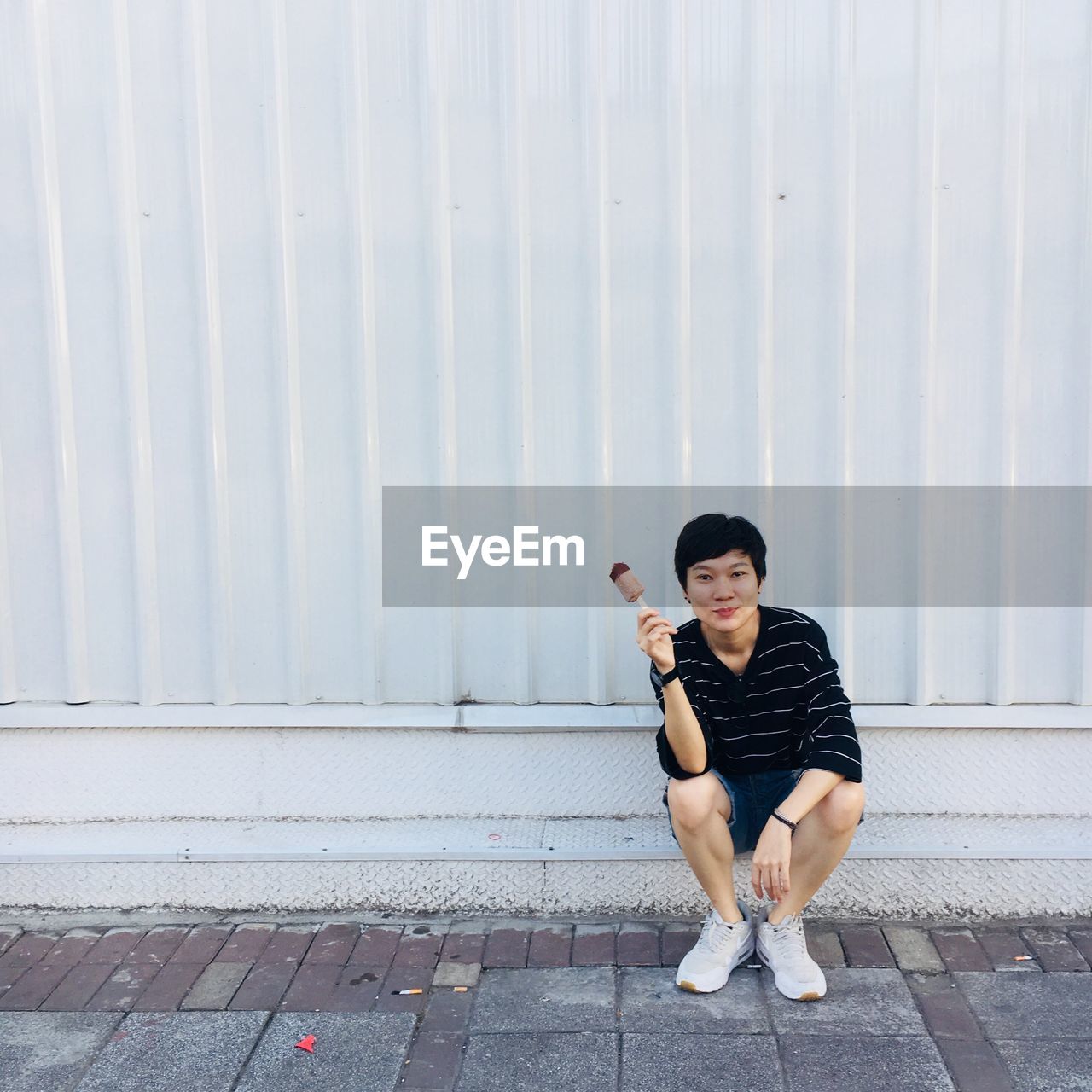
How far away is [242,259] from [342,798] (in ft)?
6.25

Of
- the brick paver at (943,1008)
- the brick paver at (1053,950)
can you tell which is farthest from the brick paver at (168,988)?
the brick paver at (1053,950)

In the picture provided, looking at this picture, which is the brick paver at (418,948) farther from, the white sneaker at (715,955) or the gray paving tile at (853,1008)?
the gray paving tile at (853,1008)

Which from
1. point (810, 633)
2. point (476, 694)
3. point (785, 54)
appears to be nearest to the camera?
point (810, 633)

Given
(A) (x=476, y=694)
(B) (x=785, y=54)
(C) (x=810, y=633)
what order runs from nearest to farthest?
(C) (x=810, y=633), (B) (x=785, y=54), (A) (x=476, y=694)

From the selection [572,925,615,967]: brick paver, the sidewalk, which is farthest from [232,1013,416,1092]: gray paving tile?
[572,925,615,967]: brick paver

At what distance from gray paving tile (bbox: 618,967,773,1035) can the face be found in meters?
1.08

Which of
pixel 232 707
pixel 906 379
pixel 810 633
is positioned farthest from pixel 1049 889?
pixel 232 707

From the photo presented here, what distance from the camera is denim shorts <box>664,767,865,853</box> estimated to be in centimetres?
323

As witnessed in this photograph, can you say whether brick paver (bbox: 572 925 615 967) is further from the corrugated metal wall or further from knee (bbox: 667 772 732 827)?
the corrugated metal wall

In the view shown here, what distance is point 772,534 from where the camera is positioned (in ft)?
11.6

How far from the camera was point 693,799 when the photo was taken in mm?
3078

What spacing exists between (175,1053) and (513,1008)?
949 millimetres

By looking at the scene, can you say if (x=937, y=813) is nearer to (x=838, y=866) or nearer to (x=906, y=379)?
(x=838, y=866)

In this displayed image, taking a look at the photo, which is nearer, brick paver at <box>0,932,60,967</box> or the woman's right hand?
the woman's right hand
